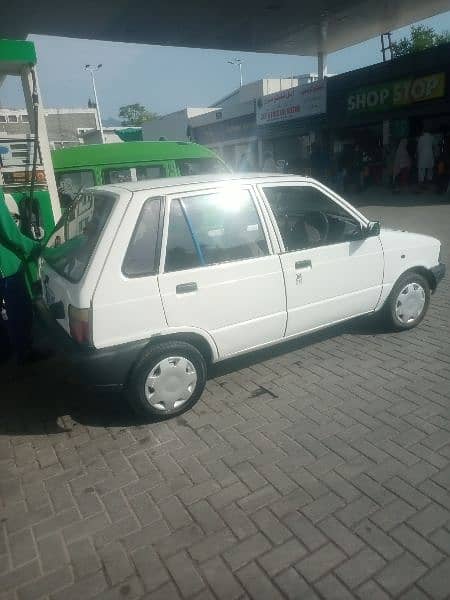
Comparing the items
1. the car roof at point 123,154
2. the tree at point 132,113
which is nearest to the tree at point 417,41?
the car roof at point 123,154

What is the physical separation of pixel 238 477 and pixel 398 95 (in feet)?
54.8

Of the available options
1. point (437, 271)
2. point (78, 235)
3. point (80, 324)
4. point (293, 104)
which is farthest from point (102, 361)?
point (293, 104)

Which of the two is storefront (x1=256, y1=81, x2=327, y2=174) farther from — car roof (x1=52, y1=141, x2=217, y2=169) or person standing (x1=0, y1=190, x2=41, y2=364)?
person standing (x1=0, y1=190, x2=41, y2=364)

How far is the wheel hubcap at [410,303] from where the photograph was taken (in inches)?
184

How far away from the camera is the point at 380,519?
7.95 feet

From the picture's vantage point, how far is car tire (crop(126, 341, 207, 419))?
10.6 ft

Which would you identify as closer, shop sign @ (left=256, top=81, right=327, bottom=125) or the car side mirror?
the car side mirror

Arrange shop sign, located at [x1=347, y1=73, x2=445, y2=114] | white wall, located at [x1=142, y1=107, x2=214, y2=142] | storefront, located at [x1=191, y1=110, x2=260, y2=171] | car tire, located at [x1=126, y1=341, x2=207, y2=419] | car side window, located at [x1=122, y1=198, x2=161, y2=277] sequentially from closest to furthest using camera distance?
car side window, located at [x1=122, y1=198, x2=161, y2=277]
car tire, located at [x1=126, y1=341, x2=207, y2=419]
shop sign, located at [x1=347, y1=73, x2=445, y2=114]
storefront, located at [x1=191, y1=110, x2=260, y2=171]
white wall, located at [x1=142, y1=107, x2=214, y2=142]

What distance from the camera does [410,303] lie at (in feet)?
15.6

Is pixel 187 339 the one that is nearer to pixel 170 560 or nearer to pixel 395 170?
pixel 170 560

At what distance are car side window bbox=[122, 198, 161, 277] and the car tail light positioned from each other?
0.42 metres

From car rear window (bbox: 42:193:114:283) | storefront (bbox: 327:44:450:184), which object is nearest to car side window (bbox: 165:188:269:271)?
car rear window (bbox: 42:193:114:283)

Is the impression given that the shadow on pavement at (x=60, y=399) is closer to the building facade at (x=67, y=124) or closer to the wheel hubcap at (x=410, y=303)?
the wheel hubcap at (x=410, y=303)

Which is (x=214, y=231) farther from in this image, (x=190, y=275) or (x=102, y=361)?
(x=102, y=361)
